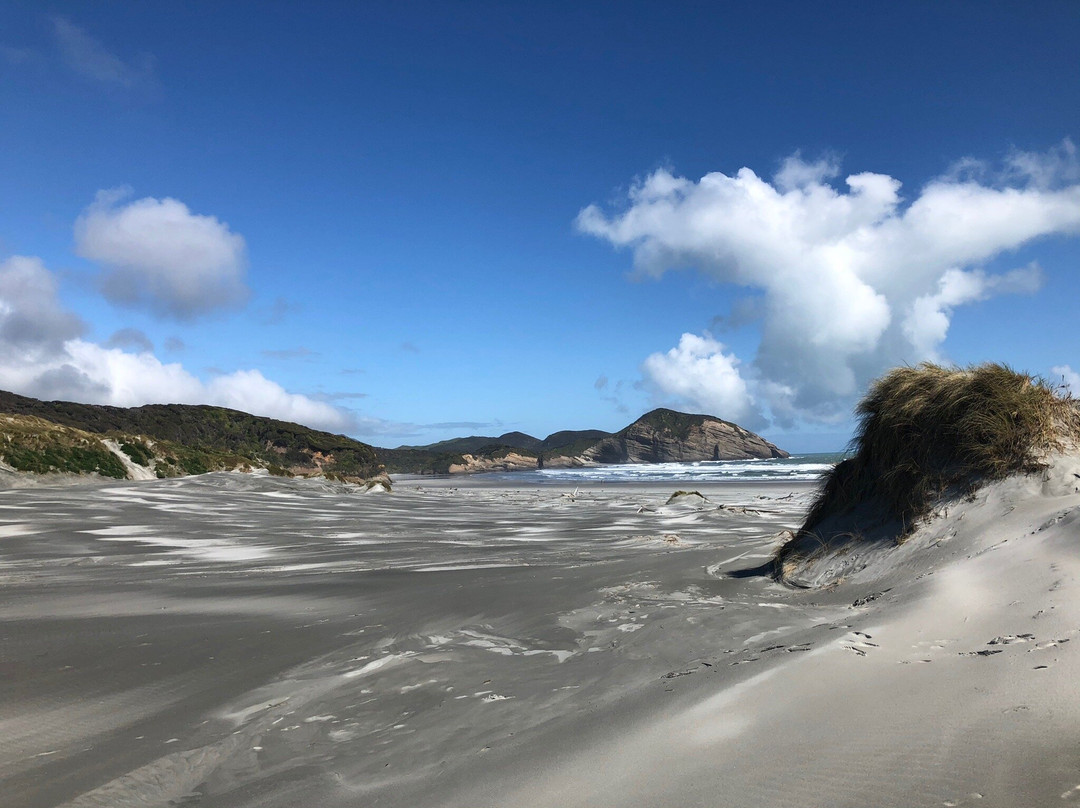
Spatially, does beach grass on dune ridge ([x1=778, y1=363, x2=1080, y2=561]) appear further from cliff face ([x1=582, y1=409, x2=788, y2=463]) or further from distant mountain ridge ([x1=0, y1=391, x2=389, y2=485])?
cliff face ([x1=582, y1=409, x2=788, y2=463])

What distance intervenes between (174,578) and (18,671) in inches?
162

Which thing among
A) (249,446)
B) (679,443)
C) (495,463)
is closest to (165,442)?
(249,446)

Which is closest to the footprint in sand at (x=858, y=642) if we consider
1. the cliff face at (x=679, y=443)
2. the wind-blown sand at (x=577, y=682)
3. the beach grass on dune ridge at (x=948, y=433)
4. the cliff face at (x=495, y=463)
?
the wind-blown sand at (x=577, y=682)

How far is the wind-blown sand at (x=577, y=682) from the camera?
238 centimetres

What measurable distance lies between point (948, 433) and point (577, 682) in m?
4.72

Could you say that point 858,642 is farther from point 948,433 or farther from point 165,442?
point 165,442

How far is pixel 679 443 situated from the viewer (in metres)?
118

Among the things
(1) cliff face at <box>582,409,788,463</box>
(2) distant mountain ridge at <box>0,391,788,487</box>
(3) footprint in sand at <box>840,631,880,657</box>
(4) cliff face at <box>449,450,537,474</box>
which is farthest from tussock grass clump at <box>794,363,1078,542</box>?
(1) cliff face at <box>582,409,788,463</box>

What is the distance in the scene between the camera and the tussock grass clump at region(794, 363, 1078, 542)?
584 cm

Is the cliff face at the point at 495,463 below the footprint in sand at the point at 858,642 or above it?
below

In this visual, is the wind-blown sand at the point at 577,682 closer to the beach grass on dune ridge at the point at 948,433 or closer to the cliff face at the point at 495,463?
the beach grass on dune ridge at the point at 948,433

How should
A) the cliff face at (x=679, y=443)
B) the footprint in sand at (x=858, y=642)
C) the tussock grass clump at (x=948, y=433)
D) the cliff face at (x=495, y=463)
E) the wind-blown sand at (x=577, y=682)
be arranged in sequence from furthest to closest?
1. the cliff face at (x=679, y=443)
2. the cliff face at (x=495, y=463)
3. the tussock grass clump at (x=948, y=433)
4. the footprint in sand at (x=858, y=642)
5. the wind-blown sand at (x=577, y=682)

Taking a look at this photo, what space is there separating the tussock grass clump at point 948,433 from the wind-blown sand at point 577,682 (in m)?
0.34

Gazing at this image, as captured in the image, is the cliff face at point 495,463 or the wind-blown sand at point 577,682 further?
the cliff face at point 495,463
